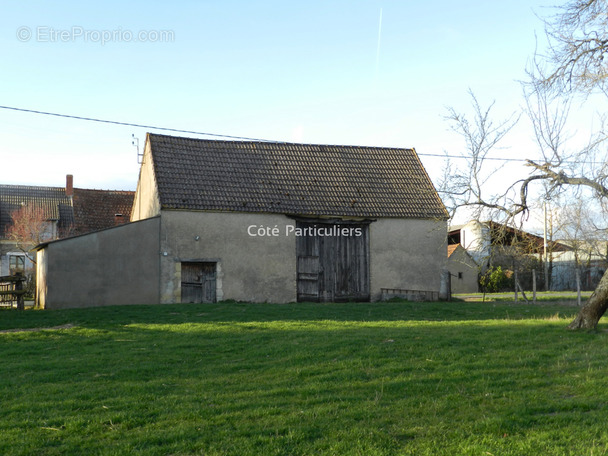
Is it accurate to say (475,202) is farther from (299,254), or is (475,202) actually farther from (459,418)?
(299,254)

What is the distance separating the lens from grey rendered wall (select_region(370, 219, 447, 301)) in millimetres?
25250

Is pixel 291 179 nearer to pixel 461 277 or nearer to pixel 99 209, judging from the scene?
pixel 461 277

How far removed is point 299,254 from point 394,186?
18.0 ft

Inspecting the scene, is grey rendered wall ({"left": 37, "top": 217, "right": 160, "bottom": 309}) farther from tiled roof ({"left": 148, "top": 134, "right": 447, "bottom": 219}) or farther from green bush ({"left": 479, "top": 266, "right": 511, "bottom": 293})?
green bush ({"left": 479, "top": 266, "right": 511, "bottom": 293})

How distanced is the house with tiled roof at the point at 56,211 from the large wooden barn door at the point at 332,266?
22071 mm

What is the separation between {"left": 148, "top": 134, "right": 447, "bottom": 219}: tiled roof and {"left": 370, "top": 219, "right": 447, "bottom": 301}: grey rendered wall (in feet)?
1.84

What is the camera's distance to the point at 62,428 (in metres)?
6.13

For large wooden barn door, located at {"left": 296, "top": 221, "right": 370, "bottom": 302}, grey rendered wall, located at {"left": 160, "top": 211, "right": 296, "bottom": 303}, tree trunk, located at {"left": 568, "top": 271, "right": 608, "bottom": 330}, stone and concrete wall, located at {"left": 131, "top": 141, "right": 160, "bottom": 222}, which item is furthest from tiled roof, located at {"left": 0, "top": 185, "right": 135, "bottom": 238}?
tree trunk, located at {"left": 568, "top": 271, "right": 608, "bottom": 330}

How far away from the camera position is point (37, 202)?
1690 inches

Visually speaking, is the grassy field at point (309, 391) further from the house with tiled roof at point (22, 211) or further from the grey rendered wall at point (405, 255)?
the house with tiled roof at point (22, 211)

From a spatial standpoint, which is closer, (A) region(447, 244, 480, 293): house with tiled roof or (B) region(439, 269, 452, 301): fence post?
(B) region(439, 269, 452, 301): fence post

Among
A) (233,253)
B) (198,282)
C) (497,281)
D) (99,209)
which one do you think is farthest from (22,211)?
(497,281)

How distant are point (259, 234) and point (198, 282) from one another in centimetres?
297

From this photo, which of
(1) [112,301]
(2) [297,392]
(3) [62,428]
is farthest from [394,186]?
(3) [62,428]
